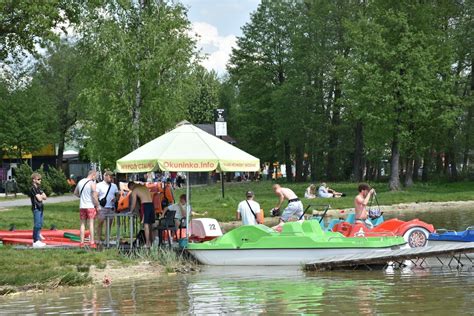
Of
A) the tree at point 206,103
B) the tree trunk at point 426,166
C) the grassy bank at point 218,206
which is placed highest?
the tree at point 206,103

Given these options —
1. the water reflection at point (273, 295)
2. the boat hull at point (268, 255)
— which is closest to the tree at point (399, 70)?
the boat hull at point (268, 255)

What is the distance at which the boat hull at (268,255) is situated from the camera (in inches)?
693

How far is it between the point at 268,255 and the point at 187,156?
2.86 metres

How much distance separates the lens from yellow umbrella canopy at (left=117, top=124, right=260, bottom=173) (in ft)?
59.8

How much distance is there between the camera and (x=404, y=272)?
16641mm

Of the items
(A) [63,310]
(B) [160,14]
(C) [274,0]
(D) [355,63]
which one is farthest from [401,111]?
(A) [63,310]

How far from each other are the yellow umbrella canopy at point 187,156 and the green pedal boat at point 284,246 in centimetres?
159

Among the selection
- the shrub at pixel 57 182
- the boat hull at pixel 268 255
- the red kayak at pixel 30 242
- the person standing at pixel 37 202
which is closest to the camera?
the boat hull at pixel 268 255

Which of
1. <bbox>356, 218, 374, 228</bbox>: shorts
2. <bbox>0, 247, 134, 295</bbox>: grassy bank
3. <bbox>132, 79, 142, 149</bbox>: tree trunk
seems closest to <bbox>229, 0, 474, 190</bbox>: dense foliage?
<bbox>132, 79, 142, 149</bbox>: tree trunk

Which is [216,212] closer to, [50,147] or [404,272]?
[404,272]

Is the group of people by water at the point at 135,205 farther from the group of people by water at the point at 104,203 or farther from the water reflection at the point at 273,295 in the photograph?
the water reflection at the point at 273,295

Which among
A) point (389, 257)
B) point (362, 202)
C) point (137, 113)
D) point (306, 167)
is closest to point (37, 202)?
point (362, 202)

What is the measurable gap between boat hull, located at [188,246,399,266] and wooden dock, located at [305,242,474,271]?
344 mm

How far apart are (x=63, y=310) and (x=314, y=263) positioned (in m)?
5.98
